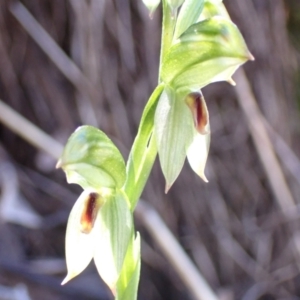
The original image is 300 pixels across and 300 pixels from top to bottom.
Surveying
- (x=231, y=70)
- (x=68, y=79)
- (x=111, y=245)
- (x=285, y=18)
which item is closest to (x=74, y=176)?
(x=111, y=245)

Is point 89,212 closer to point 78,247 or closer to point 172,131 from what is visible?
point 78,247

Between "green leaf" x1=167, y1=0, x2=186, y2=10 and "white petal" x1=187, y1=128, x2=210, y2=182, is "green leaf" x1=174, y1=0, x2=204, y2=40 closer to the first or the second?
"green leaf" x1=167, y1=0, x2=186, y2=10

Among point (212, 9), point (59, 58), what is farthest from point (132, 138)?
point (212, 9)

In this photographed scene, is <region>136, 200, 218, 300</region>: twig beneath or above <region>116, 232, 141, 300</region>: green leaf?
beneath

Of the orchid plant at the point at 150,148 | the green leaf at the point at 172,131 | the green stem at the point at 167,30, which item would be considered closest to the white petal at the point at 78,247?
the orchid plant at the point at 150,148

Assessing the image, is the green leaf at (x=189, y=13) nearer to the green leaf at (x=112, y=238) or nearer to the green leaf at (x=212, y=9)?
the green leaf at (x=212, y=9)

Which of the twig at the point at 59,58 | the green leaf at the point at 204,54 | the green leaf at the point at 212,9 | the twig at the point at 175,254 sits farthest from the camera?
the twig at the point at 59,58

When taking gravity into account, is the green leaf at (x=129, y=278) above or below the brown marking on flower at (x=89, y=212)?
below

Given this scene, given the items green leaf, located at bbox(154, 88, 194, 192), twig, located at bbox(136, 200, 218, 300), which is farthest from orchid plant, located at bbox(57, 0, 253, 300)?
twig, located at bbox(136, 200, 218, 300)
